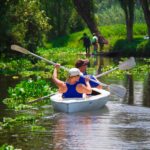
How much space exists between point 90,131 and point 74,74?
10.1 ft

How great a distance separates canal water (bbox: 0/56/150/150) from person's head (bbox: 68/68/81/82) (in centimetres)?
100

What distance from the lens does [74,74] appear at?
1748 centimetres

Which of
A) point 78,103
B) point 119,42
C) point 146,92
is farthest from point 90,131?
point 119,42

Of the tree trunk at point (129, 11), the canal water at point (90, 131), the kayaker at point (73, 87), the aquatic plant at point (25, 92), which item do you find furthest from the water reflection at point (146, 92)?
the tree trunk at point (129, 11)

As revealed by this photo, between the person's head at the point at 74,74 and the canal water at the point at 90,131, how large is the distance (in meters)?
1.00

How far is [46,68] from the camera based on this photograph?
109 feet

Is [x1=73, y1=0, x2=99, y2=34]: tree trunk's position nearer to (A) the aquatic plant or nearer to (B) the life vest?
(A) the aquatic plant

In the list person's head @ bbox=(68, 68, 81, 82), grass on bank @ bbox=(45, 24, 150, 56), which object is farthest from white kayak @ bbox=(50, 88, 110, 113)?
grass on bank @ bbox=(45, 24, 150, 56)

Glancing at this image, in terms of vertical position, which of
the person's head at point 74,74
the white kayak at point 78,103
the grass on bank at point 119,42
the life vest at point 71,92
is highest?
the grass on bank at point 119,42

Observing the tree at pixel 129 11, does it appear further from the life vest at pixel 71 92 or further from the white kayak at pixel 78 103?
the life vest at pixel 71 92

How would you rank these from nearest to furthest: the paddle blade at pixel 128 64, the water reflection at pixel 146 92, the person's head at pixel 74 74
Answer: the person's head at pixel 74 74
the water reflection at pixel 146 92
the paddle blade at pixel 128 64

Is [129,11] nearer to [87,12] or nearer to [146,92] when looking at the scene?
[87,12]

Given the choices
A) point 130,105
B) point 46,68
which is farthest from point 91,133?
point 46,68

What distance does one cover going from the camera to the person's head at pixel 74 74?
1745 cm
